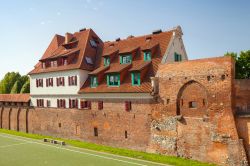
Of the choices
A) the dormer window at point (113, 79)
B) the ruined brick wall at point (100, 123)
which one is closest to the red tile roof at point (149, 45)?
the dormer window at point (113, 79)

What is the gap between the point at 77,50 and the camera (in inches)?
1606

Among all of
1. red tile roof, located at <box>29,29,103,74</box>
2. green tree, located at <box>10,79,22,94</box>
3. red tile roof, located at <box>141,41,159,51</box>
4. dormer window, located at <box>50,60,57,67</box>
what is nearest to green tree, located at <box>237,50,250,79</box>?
red tile roof, located at <box>141,41,159,51</box>

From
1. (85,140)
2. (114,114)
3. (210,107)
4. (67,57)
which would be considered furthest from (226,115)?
(67,57)

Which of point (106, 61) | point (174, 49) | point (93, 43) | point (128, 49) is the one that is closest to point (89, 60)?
point (106, 61)

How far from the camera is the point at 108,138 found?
113ft

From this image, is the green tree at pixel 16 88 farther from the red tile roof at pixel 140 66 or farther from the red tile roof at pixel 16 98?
the red tile roof at pixel 140 66

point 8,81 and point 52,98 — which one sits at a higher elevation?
point 8,81

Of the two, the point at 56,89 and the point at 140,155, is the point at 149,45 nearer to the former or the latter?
the point at 140,155

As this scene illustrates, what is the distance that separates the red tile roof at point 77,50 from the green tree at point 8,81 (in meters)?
47.2

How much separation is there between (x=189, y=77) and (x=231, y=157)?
28.7 ft

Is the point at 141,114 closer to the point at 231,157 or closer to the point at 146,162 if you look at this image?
the point at 146,162

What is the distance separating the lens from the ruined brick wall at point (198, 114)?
2428cm

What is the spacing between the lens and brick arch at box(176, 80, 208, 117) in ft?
86.1

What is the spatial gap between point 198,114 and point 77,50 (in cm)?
2245
